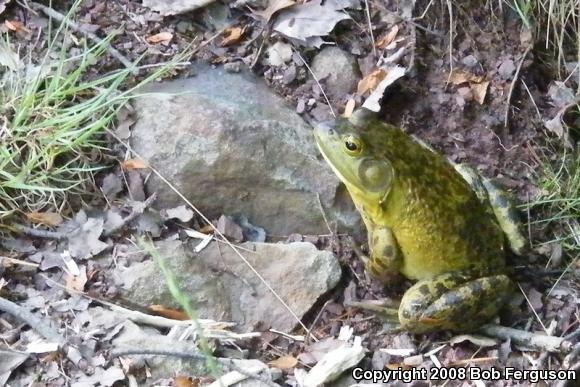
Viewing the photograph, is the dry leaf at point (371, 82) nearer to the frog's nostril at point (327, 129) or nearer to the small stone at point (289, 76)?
the small stone at point (289, 76)

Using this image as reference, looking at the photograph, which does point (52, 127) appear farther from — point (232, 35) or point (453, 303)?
point (453, 303)

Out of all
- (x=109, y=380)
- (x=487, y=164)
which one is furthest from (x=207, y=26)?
(x=109, y=380)

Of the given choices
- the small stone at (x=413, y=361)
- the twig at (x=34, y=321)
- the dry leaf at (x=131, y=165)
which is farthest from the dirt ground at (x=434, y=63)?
the twig at (x=34, y=321)

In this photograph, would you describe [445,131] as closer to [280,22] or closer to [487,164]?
[487,164]

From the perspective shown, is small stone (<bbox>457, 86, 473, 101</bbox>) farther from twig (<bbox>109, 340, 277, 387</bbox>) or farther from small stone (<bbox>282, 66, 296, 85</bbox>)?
twig (<bbox>109, 340, 277, 387</bbox>)

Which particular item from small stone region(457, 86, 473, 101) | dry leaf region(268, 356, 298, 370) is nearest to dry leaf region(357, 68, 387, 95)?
small stone region(457, 86, 473, 101)

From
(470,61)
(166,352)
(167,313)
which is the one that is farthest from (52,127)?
(470,61)
